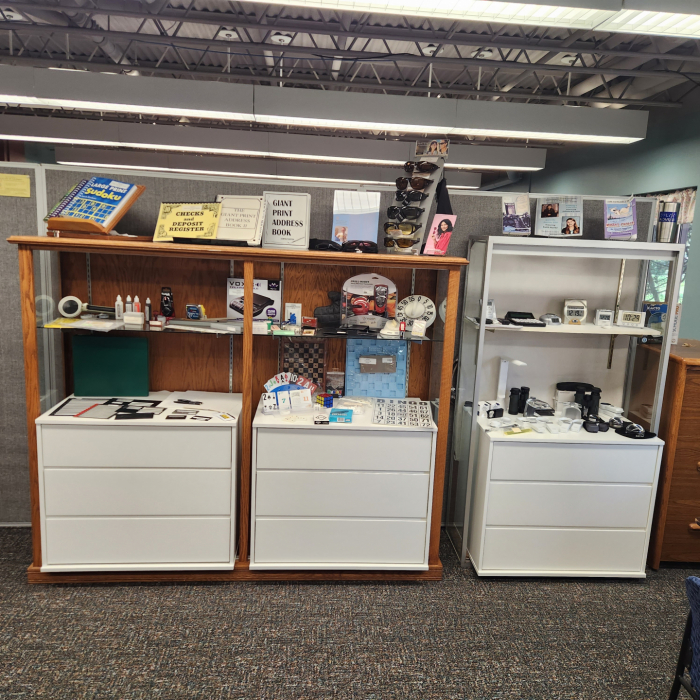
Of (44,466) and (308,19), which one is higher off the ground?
(308,19)

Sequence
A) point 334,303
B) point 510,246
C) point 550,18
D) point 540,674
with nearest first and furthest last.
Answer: point 540,674, point 550,18, point 510,246, point 334,303

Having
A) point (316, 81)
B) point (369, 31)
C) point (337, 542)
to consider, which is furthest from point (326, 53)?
point (337, 542)

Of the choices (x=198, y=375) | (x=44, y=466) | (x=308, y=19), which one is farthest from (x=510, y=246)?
(x=308, y=19)

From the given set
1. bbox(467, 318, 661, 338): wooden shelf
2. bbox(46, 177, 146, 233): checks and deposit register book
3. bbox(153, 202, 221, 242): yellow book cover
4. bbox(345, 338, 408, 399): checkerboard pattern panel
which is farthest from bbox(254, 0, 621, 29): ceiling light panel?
bbox(345, 338, 408, 399): checkerboard pattern panel

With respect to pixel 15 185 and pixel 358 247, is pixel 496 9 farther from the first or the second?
pixel 15 185

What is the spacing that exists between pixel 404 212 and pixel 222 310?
1.12 meters

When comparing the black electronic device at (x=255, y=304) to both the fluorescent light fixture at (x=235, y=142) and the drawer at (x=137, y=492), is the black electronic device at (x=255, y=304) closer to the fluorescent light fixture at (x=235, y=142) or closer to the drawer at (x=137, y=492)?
the drawer at (x=137, y=492)

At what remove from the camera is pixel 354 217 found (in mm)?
2754

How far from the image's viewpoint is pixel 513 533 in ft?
8.93

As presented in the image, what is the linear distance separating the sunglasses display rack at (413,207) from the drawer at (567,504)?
1.31m

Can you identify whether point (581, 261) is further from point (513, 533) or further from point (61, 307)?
point (61, 307)

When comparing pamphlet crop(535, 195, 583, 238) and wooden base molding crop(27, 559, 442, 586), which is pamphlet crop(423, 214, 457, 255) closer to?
pamphlet crop(535, 195, 583, 238)

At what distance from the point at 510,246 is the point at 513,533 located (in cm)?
149

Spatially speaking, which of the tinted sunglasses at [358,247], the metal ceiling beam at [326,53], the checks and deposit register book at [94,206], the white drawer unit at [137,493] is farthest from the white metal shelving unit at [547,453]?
the metal ceiling beam at [326,53]
